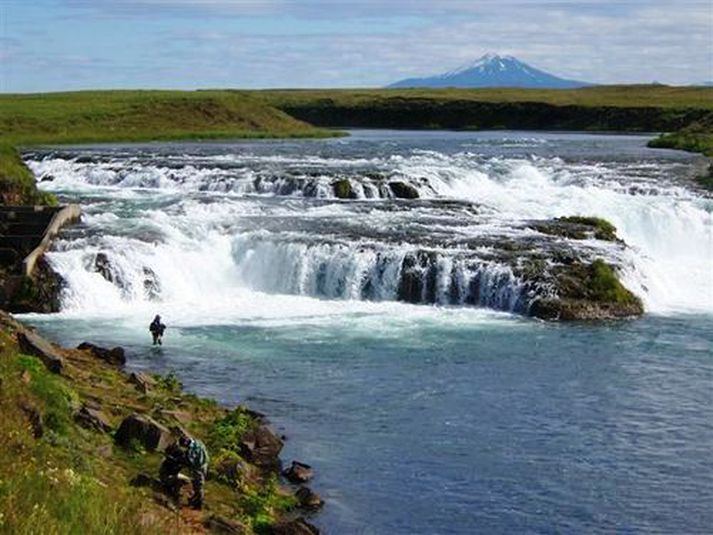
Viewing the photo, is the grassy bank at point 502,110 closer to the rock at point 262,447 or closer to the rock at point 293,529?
the rock at point 262,447

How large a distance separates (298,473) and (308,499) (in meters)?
1.40

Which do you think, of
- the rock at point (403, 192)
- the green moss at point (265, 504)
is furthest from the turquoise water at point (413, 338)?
the rock at point (403, 192)

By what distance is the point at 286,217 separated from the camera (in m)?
49.3

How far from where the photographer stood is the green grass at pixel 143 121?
92.8 metres

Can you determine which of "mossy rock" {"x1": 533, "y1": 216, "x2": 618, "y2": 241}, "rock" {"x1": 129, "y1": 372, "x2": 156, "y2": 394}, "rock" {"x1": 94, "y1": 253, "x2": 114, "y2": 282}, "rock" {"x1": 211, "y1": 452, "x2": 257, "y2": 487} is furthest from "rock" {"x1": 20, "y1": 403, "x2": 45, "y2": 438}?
"mossy rock" {"x1": 533, "y1": 216, "x2": 618, "y2": 241}

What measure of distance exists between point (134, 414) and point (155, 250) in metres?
21.7

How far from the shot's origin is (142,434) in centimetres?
1980

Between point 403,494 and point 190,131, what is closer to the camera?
point 403,494

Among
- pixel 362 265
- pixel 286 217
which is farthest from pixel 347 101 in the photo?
pixel 362 265

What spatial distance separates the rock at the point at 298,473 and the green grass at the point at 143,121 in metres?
69.6

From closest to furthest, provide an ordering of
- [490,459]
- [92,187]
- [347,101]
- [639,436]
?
1. [490,459]
2. [639,436]
3. [92,187]
4. [347,101]

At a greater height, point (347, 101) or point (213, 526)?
point (347, 101)

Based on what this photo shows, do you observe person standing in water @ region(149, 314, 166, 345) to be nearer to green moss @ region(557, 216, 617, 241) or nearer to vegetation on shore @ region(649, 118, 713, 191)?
green moss @ region(557, 216, 617, 241)

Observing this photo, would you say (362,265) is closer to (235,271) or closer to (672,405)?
(235,271)
